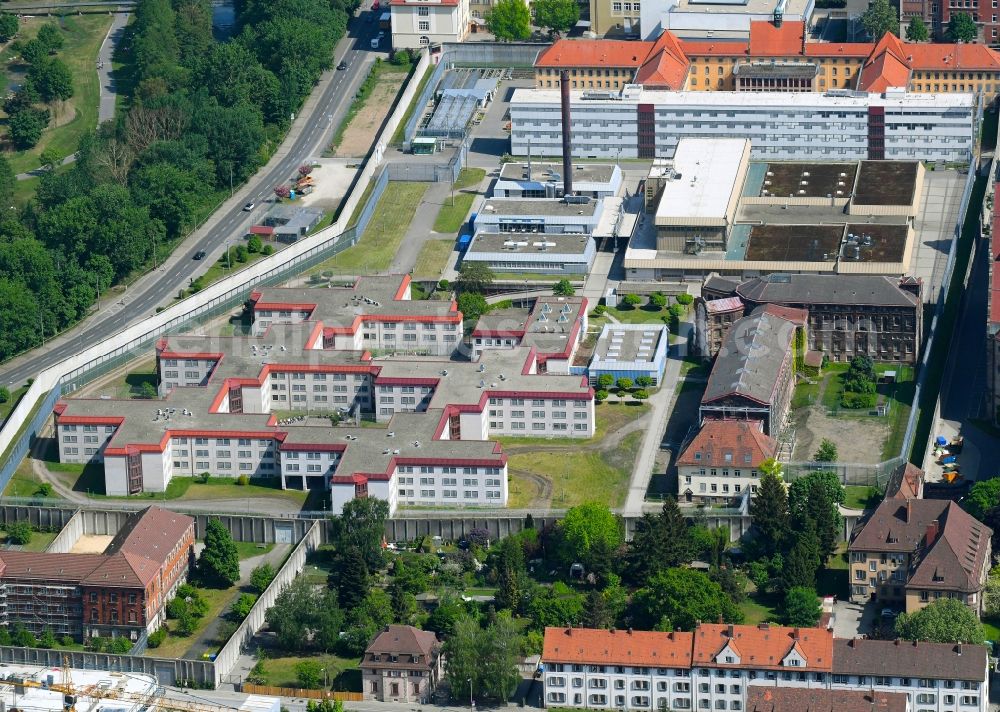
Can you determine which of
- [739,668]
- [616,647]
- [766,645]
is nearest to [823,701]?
[766,645]

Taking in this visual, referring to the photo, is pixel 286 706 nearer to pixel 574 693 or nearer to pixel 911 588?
pixel 574 693

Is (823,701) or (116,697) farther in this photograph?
(116,697)

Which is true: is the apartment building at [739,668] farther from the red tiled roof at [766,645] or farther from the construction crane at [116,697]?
the construction crane at [116,697]

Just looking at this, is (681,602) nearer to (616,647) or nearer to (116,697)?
(616,647)

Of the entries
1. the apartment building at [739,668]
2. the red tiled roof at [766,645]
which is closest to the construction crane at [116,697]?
the apartment building at [739,668]

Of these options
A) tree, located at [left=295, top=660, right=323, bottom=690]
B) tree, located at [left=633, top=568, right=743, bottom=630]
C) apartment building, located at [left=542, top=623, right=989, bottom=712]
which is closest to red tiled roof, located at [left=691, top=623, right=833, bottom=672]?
apartment building, located at [left=542, top=623, right=989, bottom=712]

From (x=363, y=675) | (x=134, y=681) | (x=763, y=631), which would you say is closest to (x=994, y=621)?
(x=763, y=631)
